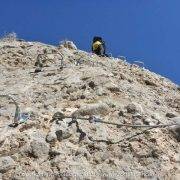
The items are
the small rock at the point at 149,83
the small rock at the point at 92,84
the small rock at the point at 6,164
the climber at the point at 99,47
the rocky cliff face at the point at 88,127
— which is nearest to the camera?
the small rock at the point at 6,164


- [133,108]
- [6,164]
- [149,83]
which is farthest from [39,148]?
[149,83]

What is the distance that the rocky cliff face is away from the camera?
385 inches

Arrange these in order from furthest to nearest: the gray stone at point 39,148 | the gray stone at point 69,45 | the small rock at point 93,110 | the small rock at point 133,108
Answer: the gray stone at point 69,45 → the small rock at point 133,108 → the small rock at point 93,110 → the gray stone at point 39,148

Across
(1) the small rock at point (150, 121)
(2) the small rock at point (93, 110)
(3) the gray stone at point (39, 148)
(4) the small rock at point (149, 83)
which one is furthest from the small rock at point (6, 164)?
(4) the small rock at point (149, 83)

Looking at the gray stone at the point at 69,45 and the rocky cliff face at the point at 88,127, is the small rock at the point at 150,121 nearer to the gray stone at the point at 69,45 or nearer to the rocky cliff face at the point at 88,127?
the rocky cliff face at the point at 88,127

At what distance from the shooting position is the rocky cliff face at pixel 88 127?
32.1 feet

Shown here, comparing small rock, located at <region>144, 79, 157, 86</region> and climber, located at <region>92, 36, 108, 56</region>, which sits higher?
climber, located at <region>92, 36, 108, 56</region>

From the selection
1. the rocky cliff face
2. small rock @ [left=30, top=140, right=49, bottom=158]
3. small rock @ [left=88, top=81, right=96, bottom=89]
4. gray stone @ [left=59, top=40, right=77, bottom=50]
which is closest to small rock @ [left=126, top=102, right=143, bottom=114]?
the rocky cliff face

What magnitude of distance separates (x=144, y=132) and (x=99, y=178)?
5.18 ft

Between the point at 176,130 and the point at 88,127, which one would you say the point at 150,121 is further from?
the point at 88,127

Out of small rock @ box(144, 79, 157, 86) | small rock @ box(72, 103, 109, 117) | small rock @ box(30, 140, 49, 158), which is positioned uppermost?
small rock @ box(144, 79, 157, 86)

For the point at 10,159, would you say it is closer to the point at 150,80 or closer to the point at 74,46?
the point at 150,80

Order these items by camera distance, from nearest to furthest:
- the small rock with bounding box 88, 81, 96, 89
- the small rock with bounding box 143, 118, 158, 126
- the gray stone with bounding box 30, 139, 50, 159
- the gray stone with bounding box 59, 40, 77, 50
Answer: the gray stone with bounding box 30, 139, 50, 159 → the small rock with bounding box 143, 118, 158, 126 → the small rock with bounding box 88, 81, 96, 89 → the gray stone with bounding box 59, 40, 77, 50

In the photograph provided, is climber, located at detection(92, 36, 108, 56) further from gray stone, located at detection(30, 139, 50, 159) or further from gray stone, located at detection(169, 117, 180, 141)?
gray stone, located at detection(30, 139, 50, 159)
